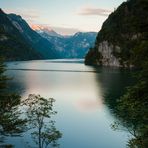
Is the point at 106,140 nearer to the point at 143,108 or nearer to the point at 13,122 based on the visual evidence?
the point at 13,122

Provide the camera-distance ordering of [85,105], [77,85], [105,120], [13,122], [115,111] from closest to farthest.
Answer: [13,122]
[105,120]
[115,111]
[85,105]
[77,85]

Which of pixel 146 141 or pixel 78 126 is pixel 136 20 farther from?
pixel 78 126

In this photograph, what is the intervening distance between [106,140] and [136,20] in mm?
47028

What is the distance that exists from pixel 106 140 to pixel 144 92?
44.2 metres

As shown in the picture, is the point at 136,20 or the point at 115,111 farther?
the point at 115,111

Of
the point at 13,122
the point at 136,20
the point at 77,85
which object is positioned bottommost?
the point at 77,85

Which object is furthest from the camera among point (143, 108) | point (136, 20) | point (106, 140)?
point (106, 140)

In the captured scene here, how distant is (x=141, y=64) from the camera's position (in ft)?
98.6

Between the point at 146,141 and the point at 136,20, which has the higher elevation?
the point at 136,20

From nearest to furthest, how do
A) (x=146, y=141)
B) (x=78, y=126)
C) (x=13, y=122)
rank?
1. (x=146, y=141)
2. (x=13, y=122)
3. (x=78, y=126)

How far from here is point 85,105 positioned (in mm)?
117500

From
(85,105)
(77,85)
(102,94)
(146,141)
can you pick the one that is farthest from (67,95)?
(146,141)

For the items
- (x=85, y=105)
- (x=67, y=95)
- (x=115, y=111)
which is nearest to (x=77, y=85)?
(x=67, y=95)

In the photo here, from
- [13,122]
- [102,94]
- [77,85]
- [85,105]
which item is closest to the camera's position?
[13,122]
